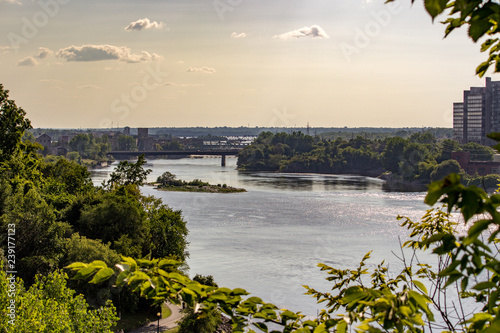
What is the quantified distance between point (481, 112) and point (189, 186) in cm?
5373

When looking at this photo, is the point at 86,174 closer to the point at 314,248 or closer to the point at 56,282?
the point at 314,248

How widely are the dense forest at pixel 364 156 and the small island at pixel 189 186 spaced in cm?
2054

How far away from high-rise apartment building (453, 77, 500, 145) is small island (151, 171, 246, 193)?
4670 cm

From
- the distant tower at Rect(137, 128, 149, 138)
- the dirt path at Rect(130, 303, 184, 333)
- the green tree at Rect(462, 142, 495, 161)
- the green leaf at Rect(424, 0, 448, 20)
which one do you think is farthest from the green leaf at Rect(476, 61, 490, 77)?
the distant tower at Rect(137, 128, 149, 138)

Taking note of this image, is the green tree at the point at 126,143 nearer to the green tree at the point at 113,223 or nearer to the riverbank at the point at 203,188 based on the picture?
the riverbank at the point at 203,188

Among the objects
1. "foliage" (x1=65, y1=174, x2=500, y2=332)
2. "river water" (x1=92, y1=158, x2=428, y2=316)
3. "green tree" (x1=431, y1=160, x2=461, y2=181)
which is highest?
"foliage" (x1=65, y1=174, x2=500, y2=332)

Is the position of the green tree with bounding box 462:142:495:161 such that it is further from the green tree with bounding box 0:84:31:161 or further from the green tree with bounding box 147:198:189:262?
A: the green tree with bounding box 0:84:31:161

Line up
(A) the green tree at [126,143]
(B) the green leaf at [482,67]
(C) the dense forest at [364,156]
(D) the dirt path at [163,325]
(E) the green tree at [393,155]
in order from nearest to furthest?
(B) the green leaf at [482,67], (D) the dirt path at [163,325], (C) the dense forest at [364,156], (E) the green tree at [393,155], (A) the green tree at [126,143]

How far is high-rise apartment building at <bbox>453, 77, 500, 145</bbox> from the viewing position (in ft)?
268

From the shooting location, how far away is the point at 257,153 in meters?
84.8

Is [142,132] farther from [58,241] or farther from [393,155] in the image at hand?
[58,241]

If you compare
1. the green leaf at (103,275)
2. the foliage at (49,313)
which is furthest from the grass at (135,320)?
the green leaf at (103,275)

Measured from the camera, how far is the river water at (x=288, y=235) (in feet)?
62.7

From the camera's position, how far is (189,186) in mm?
51438
